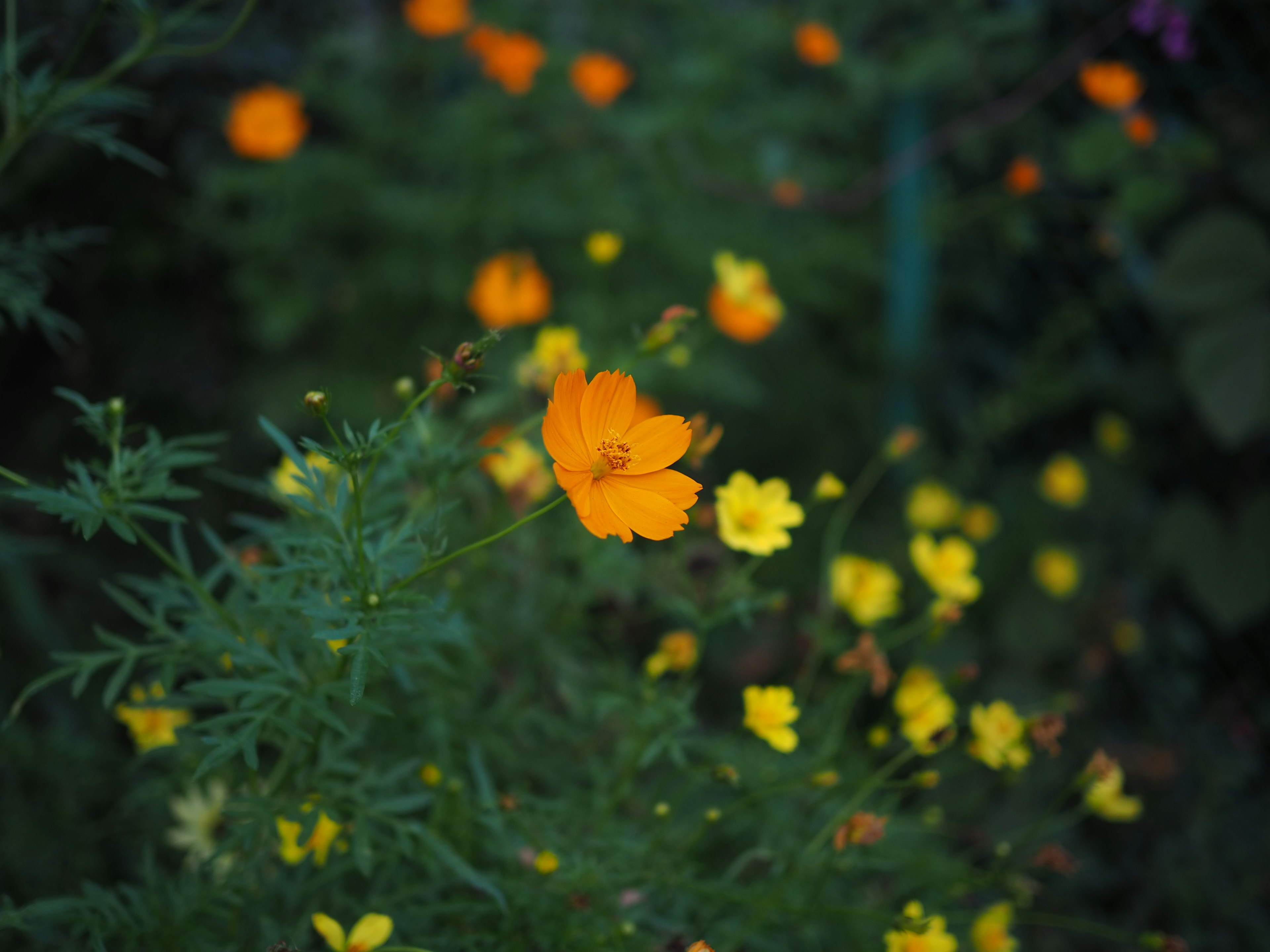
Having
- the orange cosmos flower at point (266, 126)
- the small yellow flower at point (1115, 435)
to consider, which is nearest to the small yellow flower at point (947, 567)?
the small yellow flower at point (1115, 435)

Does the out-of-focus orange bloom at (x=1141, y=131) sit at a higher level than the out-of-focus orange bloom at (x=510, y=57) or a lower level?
higher

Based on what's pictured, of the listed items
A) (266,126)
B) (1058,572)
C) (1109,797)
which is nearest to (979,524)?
(1058,572)

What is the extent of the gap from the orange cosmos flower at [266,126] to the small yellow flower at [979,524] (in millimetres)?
1538

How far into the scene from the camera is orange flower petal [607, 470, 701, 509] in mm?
634

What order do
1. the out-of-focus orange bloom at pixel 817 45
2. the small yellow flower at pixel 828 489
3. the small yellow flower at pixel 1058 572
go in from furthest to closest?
1. the out-of-focus orange bloom at pixel 817 45
2. the small yellow flower at pixel 1058 572
3. the small yellow flower at pixel 828 489

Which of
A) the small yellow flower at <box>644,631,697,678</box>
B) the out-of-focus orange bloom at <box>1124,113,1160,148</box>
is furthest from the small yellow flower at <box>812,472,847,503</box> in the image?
the out-of-focus orange bloom at <box>1124,113,1160,148</box>

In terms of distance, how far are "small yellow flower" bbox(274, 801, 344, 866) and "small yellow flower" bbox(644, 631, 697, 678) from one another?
0.31 meters

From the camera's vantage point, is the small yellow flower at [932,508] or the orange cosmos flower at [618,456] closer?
the orange cosmos flower at [618,456]

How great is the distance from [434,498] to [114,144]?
471 millimetres

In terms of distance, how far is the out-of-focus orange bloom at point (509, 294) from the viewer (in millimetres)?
1626

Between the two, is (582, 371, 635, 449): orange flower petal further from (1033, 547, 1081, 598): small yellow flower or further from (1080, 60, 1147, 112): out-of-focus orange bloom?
(1080, 60, 1147, 112): out-of-focus orange bloom

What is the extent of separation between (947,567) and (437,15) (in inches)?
58.6

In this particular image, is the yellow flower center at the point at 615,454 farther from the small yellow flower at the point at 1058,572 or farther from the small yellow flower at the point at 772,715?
the small yellow flower at the point at 1058,572

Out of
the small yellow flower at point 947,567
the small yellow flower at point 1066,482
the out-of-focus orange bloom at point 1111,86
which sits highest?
the out-of-focus orange bloom at point 1111,86
